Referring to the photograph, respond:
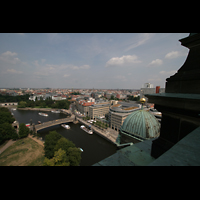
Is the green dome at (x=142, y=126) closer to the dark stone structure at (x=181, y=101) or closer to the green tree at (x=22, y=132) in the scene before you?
the dark stone structure at (x=181, y=101)

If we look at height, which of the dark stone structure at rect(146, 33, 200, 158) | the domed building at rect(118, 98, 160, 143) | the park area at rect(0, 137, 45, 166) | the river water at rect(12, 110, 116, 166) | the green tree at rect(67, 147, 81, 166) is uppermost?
the dark stone structure at rect(146, 33, 200, 158)

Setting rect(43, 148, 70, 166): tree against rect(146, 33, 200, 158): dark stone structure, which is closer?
rect(146, 33, 200, 158): dark stone structure

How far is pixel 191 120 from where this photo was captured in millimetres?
1873

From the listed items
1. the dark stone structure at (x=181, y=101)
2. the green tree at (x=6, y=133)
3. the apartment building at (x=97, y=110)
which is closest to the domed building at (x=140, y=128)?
the dark stone structure at (x=181, y=101)

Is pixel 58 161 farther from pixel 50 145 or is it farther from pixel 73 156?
pixel 50 145

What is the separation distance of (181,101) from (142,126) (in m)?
4.44

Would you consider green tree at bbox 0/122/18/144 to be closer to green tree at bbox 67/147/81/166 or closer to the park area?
the park area

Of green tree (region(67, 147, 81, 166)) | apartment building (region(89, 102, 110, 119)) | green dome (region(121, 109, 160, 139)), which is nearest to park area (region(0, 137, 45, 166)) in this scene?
green tree (region(67, 147, 81, 166))

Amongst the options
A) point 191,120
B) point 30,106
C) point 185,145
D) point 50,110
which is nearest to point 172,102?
point 191,120

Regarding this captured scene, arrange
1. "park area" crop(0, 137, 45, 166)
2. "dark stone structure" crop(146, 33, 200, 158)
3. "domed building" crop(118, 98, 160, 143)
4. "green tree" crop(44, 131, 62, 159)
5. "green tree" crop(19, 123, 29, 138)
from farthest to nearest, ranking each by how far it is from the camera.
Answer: "green tree" crop(19, 123, 29, 138) < "green tree" crop(44, 131, 62, 159) < "park area" crop(0, 137, 45, 166) < "domed building" crop(118, 98, 160, 143) < "dark stone structure" crop(146, 33, 200, 158)

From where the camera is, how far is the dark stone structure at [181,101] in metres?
1.84

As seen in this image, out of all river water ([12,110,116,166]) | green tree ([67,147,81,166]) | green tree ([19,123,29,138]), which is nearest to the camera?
green tree ([67,147,81,166])

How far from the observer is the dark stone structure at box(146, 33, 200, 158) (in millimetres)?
1837
